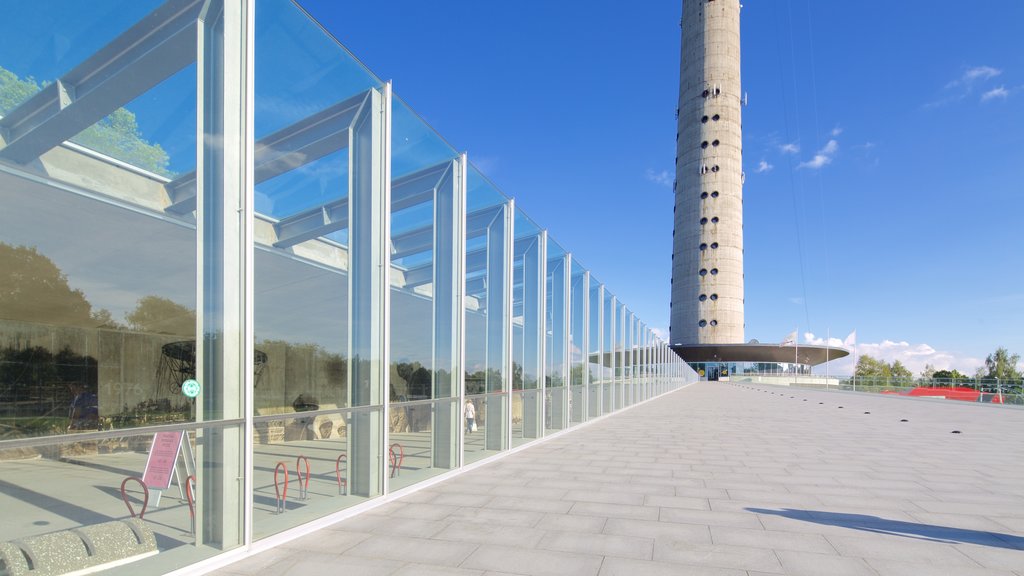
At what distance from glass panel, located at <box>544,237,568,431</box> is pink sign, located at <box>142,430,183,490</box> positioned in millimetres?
8741

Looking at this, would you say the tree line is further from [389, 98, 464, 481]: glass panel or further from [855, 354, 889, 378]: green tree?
[389, 98, 464, 481]: glass panel

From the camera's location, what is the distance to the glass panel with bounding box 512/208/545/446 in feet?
39.5

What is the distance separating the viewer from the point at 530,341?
1302cm

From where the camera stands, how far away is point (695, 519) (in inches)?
238

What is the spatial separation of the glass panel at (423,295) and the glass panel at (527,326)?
303 cm

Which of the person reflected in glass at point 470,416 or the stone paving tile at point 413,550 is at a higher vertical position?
the person reflected in glass at point 470,416

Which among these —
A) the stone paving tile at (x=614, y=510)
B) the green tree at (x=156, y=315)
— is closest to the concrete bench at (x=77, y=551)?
the stone paving tile at (x=614, y=510)

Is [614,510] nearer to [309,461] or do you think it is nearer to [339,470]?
[339,470]

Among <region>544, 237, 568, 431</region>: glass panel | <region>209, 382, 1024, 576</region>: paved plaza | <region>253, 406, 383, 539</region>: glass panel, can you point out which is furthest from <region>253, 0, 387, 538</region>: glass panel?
<region>544, 237, 568, 431</region>: glass panel

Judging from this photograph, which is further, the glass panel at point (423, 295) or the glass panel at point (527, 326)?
the glass panel at point (527, 326)

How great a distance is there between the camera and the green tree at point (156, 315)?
36.2 feet

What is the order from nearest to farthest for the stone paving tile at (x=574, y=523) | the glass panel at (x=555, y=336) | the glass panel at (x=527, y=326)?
the stone paving tile at (x=574, y=523) < the glass panel at (x=527, y=326) < the glass panel at (x=555, y=336)

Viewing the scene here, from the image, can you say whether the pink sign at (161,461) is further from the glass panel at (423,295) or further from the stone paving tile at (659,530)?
the stone paving tile at (659,530)

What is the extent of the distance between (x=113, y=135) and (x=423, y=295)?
4.14 meters
